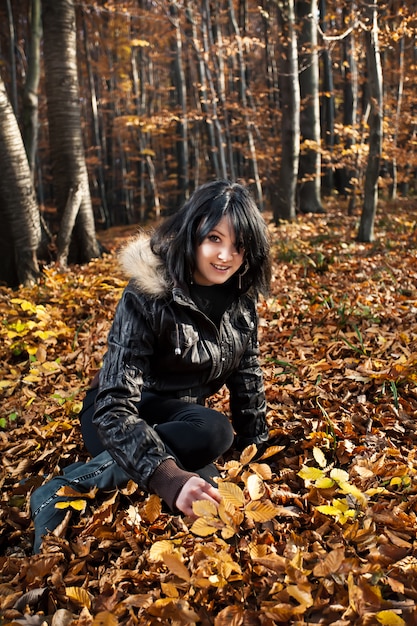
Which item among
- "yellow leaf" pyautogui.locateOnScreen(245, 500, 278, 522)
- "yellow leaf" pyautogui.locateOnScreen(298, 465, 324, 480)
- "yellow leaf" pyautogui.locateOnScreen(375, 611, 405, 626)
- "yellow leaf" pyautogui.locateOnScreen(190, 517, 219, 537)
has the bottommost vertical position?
"yellow leaf" pyautogui.locateOnScreen(375, 611, 405, 626)

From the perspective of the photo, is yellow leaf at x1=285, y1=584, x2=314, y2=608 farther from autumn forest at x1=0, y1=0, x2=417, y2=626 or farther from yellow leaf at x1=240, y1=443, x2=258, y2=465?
yellow leaf at x1=240, y1=443, x2=258, y2=465

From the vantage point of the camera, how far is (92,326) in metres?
4.55

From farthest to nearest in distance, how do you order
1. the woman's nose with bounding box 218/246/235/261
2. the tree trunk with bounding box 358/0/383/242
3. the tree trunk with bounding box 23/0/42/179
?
1. the tree trunk with bounding box 23/0/42/179
2. the tree trunk with bounding box 358/0/383/242
3. the woman's nose with bounding box 218/246/235/261

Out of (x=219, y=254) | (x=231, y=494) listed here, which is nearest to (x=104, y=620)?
(x=231, y=494)

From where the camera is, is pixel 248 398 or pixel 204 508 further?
pixel 248 398

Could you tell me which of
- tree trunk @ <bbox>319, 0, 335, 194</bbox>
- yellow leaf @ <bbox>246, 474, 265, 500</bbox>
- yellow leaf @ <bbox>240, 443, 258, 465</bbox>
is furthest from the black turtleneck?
tree trunk @ <bbox>319, 0, 335, 194</bbox>

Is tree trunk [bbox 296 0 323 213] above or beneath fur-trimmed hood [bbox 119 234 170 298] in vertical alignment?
above

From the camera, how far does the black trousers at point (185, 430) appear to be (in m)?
2.02

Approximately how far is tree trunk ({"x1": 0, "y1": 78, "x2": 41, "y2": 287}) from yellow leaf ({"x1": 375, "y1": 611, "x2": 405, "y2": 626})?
203 inches

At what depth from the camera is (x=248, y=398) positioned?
2533 mm

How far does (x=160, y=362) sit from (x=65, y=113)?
5951mm

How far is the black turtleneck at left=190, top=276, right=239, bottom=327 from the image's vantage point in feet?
7.43

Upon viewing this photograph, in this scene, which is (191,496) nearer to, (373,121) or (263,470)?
(263,470)

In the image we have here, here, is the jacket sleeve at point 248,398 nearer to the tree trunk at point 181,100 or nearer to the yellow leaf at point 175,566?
the yellow leaf at point 175,566
